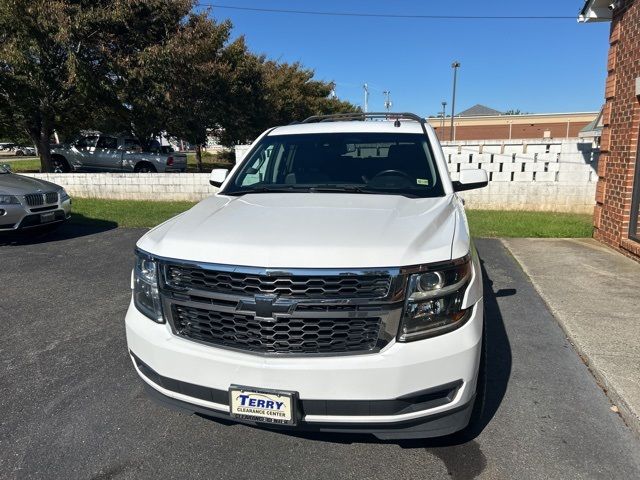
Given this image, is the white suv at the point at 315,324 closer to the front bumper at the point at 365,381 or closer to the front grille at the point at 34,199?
the front bumper at the point at 365,381

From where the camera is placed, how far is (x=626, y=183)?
6.81 m

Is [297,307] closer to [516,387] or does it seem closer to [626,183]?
[516,387]

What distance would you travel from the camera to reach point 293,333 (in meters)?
2.10

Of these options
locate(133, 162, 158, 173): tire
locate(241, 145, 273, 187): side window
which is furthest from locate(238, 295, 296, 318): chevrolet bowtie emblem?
locate(133, 162, 158, 173): tire

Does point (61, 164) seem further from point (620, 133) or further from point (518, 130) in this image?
point (518, 130)

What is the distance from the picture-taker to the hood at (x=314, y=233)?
2.07 meters

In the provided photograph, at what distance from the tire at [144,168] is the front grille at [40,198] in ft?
36.0

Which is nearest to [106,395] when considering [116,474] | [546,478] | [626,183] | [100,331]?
[116,474]

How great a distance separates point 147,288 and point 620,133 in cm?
746

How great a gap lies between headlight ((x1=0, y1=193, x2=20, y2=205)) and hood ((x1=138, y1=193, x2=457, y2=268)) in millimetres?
5826

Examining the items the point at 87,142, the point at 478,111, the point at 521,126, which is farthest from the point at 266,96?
the point at 478,111

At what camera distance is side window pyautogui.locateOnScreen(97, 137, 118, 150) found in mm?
18406

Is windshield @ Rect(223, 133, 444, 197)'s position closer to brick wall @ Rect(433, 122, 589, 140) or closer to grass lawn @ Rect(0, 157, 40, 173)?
grass lawn @ Rect(0, 157, 40, 173)

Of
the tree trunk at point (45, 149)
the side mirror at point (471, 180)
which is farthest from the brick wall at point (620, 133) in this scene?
the tree trunk at point (45, 149)
